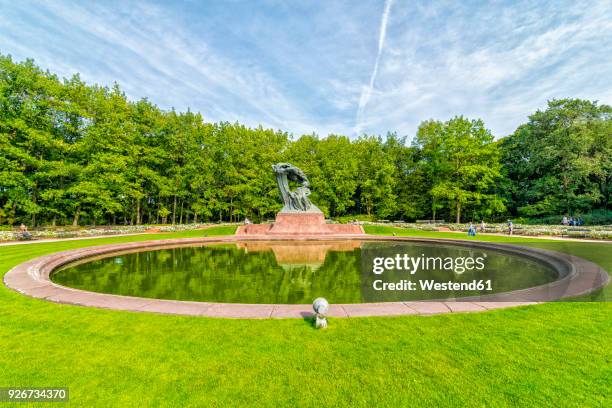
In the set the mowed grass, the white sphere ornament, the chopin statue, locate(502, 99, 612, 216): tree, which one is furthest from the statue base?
locate(502, 99, 612, 216): tree

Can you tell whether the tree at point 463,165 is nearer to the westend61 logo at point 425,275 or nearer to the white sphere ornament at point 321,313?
the westend61 logo at point 425,275

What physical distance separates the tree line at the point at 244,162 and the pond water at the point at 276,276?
25252 mm

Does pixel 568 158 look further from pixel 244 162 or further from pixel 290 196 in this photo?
pixel 244 162

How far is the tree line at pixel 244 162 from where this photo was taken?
107 feet

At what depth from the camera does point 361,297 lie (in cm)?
859

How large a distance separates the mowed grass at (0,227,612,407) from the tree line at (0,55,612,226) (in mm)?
35596

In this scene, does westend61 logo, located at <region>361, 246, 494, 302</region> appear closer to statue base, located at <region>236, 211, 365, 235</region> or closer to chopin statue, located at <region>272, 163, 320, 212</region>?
statue base, located at <region>236, 211, 365, 235</region>

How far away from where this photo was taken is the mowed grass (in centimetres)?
369

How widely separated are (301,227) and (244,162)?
23.0 m

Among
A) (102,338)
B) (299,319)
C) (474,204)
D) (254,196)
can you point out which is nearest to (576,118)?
(474,204)

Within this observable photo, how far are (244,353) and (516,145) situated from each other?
182ft

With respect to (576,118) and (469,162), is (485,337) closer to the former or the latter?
(469,162)

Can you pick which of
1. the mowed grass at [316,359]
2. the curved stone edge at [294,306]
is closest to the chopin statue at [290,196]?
the curved stone edge at [294,306]

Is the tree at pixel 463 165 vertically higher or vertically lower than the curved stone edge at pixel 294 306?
higher
